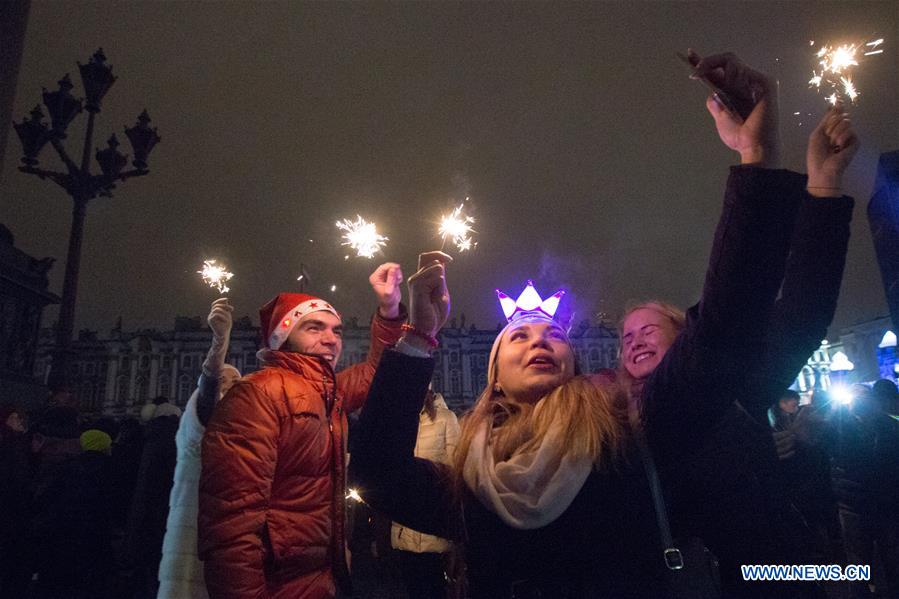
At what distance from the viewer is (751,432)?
7.06 ft

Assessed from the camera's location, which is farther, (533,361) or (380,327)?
(380,327)

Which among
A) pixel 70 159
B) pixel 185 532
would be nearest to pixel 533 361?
pixel 185 532

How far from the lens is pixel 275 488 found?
2.92 meters

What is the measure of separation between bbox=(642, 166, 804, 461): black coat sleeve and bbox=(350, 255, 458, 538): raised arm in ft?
2.90

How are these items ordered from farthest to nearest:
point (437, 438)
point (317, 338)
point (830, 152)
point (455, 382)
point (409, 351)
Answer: point (455, 382) < point (437, 438) < point (317, 338) < point (830, 152) < point (409, 351)

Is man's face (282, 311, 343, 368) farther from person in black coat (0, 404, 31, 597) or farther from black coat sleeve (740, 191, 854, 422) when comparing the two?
person in black coat (0, 404, 31, 597)

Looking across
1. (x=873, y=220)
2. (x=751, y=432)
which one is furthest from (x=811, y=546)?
(x=873, y=220)

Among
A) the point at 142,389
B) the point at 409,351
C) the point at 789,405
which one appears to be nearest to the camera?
the point at 409,351

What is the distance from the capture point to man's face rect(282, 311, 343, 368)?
370cm

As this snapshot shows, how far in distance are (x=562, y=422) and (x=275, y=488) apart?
1.80 metres

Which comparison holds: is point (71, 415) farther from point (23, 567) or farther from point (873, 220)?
point (873, 220)

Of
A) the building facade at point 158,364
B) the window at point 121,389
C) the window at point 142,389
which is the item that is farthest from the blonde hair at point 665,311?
the window at point 121,389

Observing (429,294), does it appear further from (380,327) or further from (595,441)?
(380,327)

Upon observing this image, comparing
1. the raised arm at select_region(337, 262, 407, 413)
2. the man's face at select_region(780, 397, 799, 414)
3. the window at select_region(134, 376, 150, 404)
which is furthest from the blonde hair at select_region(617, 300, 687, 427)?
the window at select_region(134, 376, 150, 404)
